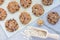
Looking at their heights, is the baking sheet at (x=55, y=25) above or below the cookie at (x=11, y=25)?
above

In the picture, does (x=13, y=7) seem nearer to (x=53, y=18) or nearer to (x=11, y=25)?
(x=11, y=25)

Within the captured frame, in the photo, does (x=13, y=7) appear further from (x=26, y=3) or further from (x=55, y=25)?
(x=55, y=25)

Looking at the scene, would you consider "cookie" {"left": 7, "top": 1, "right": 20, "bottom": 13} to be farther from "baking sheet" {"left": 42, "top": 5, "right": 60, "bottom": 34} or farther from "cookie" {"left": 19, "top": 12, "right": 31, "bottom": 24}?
"baking sheet" {"left": 42, "top": 5, "right": 60, "bottom": 34}

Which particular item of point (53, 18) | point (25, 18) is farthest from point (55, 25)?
point (25, 18)

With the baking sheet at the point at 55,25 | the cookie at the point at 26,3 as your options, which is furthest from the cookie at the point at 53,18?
the cookie at the point at 26,3

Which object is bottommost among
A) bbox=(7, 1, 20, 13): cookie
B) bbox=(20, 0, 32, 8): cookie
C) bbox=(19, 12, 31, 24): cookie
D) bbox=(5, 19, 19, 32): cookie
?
bbox=(5, 19, 19, 32): cookie

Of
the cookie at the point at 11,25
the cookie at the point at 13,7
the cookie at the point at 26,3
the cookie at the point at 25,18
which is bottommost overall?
the cookie at the point at 11,25

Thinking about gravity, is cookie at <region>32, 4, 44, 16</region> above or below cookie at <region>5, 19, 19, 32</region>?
above

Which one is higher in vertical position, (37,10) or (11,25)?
(37,10)

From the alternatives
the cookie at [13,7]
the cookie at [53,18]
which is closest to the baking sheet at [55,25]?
the cookie at [53,18]

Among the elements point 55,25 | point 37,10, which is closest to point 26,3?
point 37,10

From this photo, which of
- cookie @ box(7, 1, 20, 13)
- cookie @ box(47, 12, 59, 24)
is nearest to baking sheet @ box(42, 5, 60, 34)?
cookie @ box(47, 12, 59, 24)

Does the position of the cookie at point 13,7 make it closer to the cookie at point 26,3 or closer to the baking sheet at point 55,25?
the cookie at point 26,3

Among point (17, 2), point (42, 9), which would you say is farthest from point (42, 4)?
point (17, 2)
